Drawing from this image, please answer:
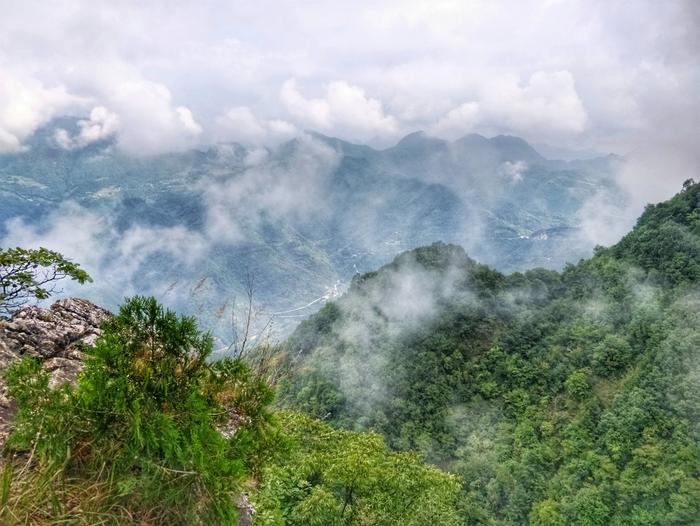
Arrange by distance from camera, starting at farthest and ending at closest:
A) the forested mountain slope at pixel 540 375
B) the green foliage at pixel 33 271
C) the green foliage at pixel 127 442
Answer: the forested mountain slope at pixel 540 375, the green foliage at pixel 33 271, the green foliage at pixel 127 442

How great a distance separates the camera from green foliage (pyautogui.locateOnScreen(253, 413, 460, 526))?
12.4m

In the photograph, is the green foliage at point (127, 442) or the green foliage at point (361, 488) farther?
the green foliage at point (361, 488)

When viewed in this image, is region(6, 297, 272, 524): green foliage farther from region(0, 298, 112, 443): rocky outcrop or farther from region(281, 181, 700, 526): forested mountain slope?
region(281, 181, 700, 526): forested mountain slope

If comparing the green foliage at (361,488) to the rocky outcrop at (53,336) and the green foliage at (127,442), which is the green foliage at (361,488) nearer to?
the rocky outcrop at (53,336)

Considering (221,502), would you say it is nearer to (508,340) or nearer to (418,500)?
(418,500)

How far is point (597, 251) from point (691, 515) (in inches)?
1857

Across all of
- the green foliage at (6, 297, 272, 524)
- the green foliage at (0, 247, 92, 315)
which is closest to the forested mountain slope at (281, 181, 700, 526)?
the green foliage at (0, 247, 92, 315)

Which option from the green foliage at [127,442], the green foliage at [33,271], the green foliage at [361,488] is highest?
the green foliage at [33,271]

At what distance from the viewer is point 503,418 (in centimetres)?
5284

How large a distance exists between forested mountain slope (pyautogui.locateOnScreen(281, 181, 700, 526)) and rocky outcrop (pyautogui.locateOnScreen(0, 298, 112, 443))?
2254cm

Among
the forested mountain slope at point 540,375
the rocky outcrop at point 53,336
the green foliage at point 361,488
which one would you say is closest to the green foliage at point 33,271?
the rocky outcrop at point 53,336

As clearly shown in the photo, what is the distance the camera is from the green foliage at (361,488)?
40.7 feet

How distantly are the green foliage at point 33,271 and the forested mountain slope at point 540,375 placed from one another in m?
18.0

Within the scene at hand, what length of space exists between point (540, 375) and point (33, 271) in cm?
5462
